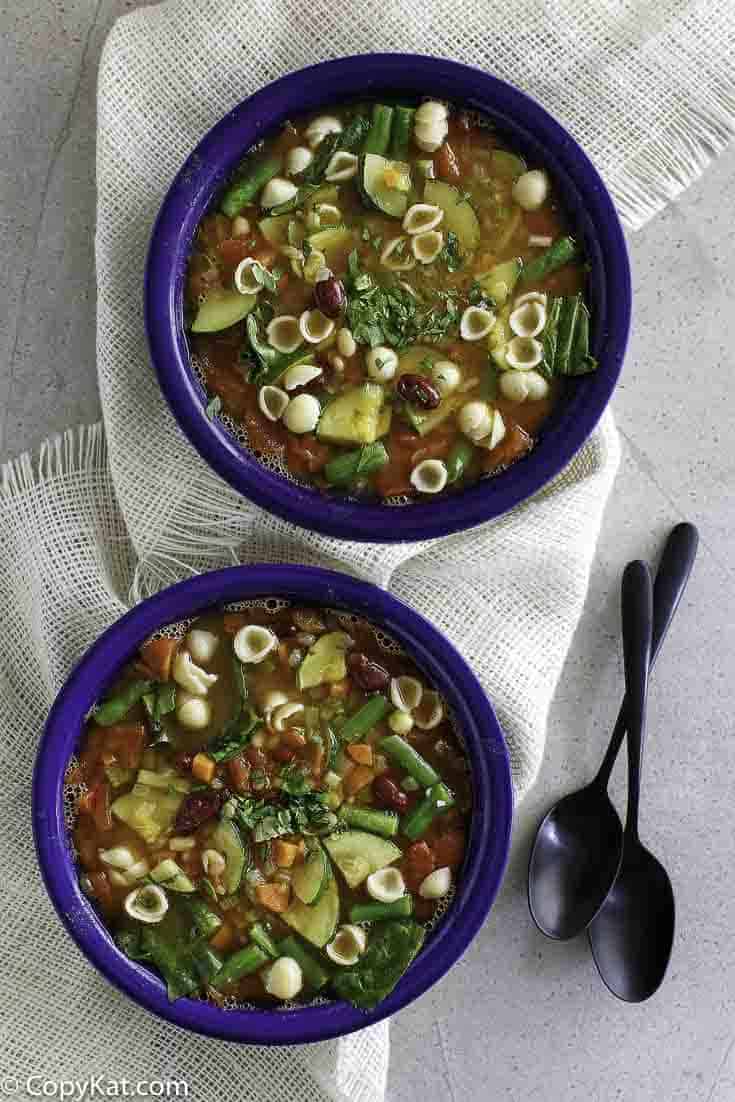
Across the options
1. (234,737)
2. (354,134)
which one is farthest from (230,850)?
(354,134)

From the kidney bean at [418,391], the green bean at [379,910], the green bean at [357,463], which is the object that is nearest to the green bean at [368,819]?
the green bean at [379,910]

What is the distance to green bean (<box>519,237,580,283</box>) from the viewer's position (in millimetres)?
2096

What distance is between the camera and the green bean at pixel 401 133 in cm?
209

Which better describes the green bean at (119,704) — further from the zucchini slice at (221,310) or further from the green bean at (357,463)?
the zucchini slice at (221,310)

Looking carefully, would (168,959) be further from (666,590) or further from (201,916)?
(666,590)

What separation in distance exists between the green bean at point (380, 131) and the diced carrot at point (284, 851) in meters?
1.23

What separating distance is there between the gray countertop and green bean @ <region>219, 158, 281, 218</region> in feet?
1.70

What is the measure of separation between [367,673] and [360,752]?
14 centimetres

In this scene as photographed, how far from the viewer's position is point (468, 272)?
82.7 inches

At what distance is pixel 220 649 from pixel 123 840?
377 mm

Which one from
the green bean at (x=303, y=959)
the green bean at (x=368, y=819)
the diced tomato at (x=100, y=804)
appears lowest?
the green bean at (x=303, y=959)

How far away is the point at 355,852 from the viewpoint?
2.05 meters

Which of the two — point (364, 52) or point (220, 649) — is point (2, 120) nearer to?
point (364, 52)

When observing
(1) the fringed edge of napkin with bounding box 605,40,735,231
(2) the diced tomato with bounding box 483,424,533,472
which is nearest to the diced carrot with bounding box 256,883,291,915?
(2) the diced tomato with bounding box 483,424,533,472
